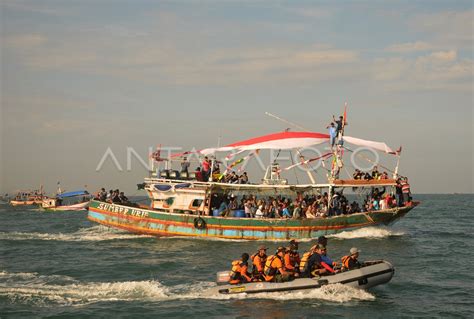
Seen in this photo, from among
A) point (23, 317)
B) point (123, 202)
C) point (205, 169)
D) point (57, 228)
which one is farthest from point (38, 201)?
point (23, 317)

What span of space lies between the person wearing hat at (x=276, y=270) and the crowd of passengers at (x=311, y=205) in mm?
13697

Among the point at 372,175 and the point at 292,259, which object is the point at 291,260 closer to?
the point at 292,259

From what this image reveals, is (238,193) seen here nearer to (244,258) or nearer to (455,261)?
(455,261)

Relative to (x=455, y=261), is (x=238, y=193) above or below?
above

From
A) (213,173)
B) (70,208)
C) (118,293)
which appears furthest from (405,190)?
(70,208)

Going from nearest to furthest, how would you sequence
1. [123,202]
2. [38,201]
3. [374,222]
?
[374,222] → [123,202] → [38,201]

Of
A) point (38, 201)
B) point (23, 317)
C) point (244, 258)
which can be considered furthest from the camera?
point (38, 201)

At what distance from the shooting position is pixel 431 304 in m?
21.0

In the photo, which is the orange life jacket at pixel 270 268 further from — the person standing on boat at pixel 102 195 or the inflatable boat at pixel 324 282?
the person standing on boat at pixel 102 195

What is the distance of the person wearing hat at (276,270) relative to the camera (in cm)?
2062

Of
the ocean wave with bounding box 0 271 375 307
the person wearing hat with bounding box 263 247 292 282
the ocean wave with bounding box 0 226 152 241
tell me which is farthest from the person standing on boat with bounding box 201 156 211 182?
the person wearing hat with bounding box 263 247 292 282

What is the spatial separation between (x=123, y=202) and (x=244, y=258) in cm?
2334

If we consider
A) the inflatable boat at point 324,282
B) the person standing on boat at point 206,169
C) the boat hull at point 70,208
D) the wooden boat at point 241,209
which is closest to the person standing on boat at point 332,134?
the wooden boat at point 241,209

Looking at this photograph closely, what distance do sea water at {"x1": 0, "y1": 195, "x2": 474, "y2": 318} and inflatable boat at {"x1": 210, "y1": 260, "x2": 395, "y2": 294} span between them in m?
0.24
